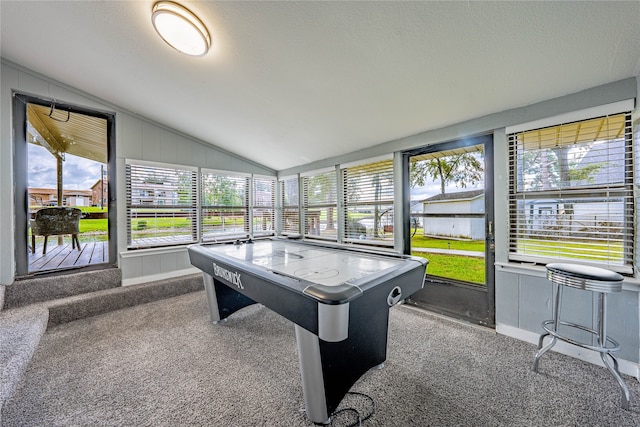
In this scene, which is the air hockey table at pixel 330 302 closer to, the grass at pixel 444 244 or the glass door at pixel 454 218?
the glass door at pixel 454 218

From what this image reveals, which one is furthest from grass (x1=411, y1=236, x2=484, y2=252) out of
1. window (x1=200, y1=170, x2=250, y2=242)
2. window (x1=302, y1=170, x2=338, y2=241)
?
window (x1=200, y1=170, x2=250, y2=242)

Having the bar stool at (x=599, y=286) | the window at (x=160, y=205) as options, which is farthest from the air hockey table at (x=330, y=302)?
the window at (x=160, y=205)

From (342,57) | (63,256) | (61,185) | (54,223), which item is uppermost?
(342,57)

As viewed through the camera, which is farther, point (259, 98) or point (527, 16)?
point (259, 98)

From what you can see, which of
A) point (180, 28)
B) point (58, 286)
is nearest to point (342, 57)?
point (180, 28)

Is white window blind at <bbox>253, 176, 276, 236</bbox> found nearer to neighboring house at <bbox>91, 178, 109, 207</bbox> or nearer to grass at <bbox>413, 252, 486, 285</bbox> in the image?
neighboring house at <bbox>91, 178, 109, 207</bbox>

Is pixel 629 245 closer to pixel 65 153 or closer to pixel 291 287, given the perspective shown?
pixel 291 287

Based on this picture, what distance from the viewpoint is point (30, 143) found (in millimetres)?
2711

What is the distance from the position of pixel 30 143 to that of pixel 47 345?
2.26 m

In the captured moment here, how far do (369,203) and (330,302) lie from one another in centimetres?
254

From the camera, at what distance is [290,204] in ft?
16.1

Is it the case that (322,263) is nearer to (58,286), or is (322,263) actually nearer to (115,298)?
(115,298)

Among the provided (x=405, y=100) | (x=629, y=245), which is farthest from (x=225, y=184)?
Answer: (x=629, y=245)

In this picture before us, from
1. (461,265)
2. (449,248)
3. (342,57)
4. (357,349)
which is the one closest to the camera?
(357,349)
